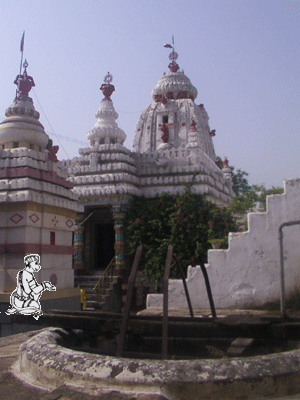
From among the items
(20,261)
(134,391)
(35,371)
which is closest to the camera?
(134,391)

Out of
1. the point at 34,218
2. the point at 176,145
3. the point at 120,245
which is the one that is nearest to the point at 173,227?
the point at 120,245

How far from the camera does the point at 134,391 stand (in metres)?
3.07

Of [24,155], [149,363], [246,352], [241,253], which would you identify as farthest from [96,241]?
[149,363]

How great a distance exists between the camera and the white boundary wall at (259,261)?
8.20 meters

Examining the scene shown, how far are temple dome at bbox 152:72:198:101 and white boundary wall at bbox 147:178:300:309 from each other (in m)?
19.1

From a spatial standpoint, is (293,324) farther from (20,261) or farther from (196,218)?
(196,218)

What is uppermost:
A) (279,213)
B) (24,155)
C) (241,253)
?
(24,155)

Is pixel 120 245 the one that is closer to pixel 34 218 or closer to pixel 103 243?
pixel 103 243

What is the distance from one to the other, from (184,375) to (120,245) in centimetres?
1410

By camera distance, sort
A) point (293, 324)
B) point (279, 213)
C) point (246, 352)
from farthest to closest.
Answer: point (279, 213) < point (246, 352) < point (293, 324)

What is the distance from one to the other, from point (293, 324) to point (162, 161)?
14.6 meters

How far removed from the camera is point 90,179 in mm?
18094

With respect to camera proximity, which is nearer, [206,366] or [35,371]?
[206,366]

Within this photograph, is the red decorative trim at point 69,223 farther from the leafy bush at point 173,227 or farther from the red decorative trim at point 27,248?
the leafy bush at point 173,227
